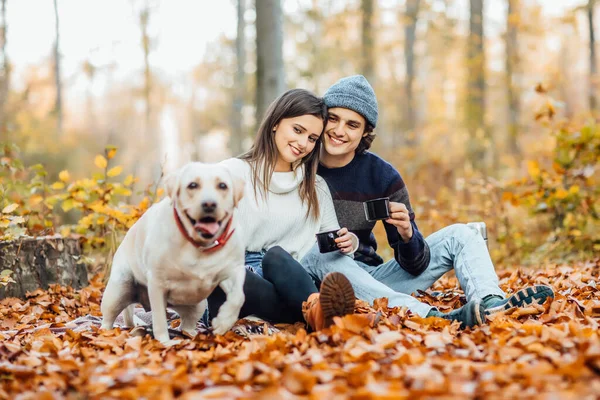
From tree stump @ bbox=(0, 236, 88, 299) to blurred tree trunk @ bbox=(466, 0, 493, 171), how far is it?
8.08m

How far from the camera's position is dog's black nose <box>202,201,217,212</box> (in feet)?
8.77

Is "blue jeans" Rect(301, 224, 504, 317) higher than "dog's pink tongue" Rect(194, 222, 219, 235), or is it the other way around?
"dog's pink tongue" Rect(194, 222, 219, 235)

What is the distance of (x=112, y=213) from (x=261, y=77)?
103 inches

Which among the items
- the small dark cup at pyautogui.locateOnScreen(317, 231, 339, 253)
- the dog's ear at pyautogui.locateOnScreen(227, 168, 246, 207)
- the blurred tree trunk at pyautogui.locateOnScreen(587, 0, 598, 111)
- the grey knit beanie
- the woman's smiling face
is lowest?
the small dark cup at pyautogui.locateOnScreen(317, 231, 339, 253)

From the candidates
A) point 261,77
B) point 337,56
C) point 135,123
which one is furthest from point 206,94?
point 261,77

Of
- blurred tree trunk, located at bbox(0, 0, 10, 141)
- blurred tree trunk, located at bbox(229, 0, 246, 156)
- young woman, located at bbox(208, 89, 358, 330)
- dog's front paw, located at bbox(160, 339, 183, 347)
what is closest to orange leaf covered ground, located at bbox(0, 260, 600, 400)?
dog's front paw, located at bbox(160, 339, 183, 347)

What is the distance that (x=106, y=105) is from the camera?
108ft

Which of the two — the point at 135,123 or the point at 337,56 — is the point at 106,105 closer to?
the point at 135,123

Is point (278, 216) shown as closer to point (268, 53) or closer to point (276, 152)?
point (276, 152)

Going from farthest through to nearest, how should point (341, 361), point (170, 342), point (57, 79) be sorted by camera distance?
1. point (57, 79)
2. point (170, 342)
3. point (341, 361)

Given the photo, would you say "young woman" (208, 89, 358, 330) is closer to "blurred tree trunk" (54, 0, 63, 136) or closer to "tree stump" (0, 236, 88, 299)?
"tree stump" (0, 236, 88, 299)

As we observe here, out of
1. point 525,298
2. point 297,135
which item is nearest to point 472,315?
point 525,298

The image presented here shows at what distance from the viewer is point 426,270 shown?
3979 millimetres

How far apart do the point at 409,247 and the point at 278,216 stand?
86 cm
